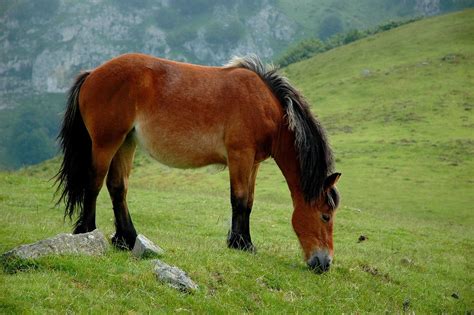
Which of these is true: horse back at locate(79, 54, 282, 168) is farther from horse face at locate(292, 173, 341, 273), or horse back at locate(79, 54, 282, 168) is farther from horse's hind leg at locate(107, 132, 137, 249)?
horse face at locate(292, 173, 341, 273)

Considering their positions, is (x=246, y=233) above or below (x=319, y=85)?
above

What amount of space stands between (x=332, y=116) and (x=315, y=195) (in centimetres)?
4354

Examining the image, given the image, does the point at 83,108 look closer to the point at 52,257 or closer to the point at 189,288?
the point at 52,257

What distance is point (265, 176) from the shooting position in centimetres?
3522

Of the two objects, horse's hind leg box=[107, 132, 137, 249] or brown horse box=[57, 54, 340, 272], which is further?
horse's hind leg box=[107, 132, 137, 249]

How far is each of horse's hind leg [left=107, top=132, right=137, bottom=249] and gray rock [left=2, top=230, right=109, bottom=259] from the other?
815 mm

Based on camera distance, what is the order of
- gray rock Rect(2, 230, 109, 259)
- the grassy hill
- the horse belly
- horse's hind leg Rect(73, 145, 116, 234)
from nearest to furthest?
the grassy hill
gray rock Rect(2, 230, 109, 259)
horse's hind leg Rect(73, 145, 116, 234)
the horse belly

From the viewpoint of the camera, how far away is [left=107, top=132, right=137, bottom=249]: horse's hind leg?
8578 mm

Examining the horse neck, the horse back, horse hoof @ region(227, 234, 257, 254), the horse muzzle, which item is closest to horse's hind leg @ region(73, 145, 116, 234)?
the horse back

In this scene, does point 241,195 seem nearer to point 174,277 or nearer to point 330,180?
point 330,180

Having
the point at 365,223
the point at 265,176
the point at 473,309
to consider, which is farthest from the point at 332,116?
the point at 473,309

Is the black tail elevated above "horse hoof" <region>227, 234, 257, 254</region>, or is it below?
above

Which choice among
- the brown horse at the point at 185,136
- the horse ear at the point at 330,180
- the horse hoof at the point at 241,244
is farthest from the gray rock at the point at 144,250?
the horse ear at the point at 330,180

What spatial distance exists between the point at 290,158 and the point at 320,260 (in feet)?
6.00
